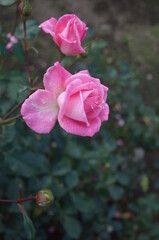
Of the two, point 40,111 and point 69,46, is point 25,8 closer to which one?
point 69,46

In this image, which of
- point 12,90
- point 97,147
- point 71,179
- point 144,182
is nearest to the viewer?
point 12,90

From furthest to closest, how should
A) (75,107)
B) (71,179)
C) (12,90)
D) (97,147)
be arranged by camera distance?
(97,147) < (71,179) < (12,90) < (75,107)

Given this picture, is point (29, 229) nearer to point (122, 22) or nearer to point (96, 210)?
point (96, 210)

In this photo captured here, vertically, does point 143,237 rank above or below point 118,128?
below

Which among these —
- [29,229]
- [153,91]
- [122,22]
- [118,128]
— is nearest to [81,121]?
[29,229]

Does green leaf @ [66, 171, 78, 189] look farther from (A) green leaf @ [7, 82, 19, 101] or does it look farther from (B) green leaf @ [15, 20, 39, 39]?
(B) green leaf @ [15, 20, 39, 39]

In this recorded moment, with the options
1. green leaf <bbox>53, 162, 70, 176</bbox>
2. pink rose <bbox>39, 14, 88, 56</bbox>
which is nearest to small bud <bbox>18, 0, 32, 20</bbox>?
pink rose <bbox>39, 14, 88, 56</bbox>

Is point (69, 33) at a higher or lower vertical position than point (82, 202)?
higher

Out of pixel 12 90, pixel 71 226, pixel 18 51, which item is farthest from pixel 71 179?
pixel 18 51
